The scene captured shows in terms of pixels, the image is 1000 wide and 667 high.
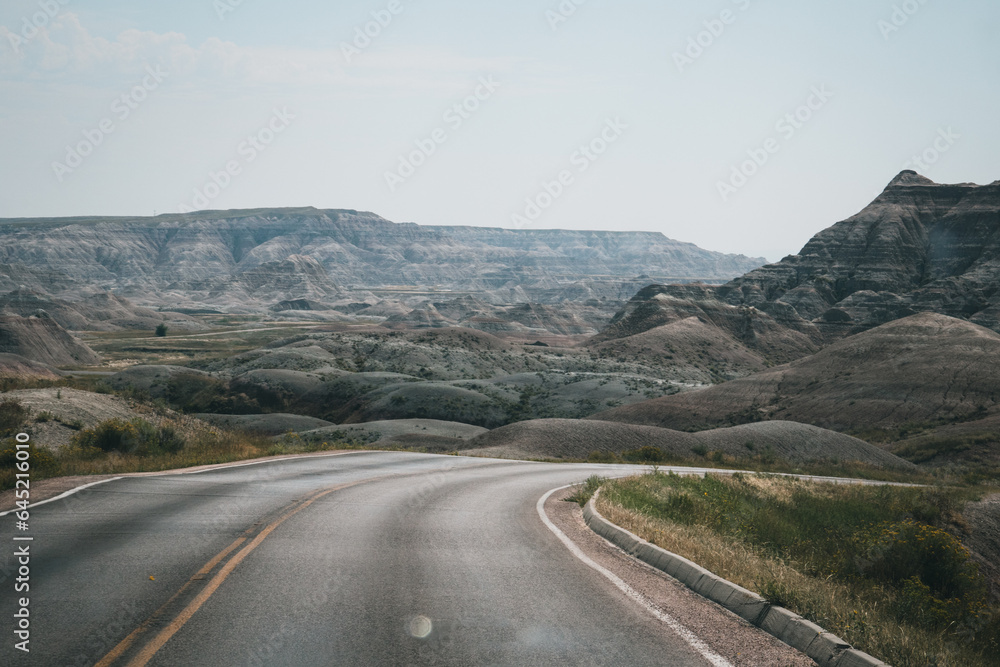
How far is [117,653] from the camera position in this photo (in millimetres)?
5242

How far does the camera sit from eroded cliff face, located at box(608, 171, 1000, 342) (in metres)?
111

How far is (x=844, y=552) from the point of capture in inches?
535

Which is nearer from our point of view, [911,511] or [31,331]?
[911,511]

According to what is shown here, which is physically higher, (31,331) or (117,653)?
(31,331)

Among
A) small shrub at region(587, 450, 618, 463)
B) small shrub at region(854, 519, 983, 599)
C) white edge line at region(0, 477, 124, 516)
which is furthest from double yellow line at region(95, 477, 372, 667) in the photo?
small shrub at region(587, 450, 618, 463)

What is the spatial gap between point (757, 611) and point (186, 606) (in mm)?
4886

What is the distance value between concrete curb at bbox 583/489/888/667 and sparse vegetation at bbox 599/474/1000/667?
170 millimetres

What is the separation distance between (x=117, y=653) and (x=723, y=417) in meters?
61.4

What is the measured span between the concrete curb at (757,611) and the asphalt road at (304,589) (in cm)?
85

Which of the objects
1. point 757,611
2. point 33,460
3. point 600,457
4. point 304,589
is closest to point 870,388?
point 600,457

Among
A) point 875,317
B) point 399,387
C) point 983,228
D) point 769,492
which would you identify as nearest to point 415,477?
point 769,492

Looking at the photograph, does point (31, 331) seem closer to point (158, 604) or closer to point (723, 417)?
point (723, 417)

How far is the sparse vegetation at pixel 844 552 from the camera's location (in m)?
6.33

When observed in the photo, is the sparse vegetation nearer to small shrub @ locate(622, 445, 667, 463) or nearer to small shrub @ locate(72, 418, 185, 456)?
small shrub @ locate(72, 418, 185, 456)
